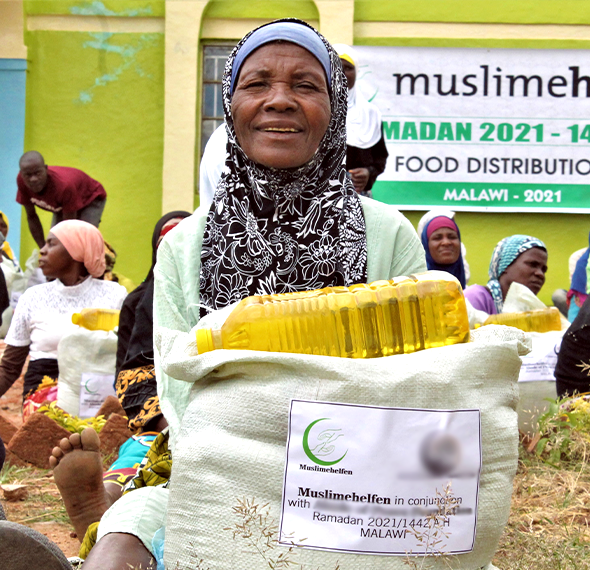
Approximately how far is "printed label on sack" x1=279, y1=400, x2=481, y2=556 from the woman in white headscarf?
150 inches

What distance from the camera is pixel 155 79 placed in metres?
10.4

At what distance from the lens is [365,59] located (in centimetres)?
1035

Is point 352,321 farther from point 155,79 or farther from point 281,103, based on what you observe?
point 155,79

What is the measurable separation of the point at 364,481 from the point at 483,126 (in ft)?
31.2

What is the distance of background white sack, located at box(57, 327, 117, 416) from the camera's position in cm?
510

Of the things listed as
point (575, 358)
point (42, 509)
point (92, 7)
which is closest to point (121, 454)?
point (42, 509)

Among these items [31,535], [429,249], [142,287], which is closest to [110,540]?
[31,535]

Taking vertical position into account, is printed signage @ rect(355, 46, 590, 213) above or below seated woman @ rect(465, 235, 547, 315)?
above

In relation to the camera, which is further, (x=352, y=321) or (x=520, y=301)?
(x=520, y=301)

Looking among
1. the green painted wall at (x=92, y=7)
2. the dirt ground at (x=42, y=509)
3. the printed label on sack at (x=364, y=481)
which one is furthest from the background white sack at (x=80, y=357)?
the green painted wall at (x=92, y=7)

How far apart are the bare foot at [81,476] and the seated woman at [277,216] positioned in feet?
1.68

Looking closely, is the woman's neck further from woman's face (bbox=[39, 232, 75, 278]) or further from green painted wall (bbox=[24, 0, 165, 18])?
green painted wall (bbox=[24, 0, 165, 18])

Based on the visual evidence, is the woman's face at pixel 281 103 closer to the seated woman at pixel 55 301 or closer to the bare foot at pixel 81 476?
the bare foot at pixel 81 476

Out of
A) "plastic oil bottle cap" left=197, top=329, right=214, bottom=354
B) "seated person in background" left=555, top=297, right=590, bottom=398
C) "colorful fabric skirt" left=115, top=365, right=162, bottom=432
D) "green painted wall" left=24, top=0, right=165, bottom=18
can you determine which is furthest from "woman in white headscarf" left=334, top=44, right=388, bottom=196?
"green painted wall" left=24, top=0, right=165, bottom=18
